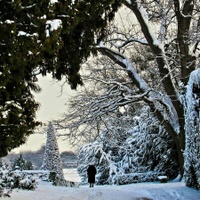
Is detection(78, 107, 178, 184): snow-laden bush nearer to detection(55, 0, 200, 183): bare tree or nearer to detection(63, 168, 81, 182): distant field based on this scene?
detection(63, 168, 81, 182): distant field

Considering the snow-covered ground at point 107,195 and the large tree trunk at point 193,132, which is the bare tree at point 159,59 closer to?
the large tree trunk at point 193,132

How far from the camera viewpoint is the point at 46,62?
6625 mm

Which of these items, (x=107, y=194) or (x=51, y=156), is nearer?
(x=107, y=194)

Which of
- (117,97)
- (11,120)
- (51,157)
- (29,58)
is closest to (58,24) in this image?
(29,58)

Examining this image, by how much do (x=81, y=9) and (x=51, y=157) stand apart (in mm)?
20593

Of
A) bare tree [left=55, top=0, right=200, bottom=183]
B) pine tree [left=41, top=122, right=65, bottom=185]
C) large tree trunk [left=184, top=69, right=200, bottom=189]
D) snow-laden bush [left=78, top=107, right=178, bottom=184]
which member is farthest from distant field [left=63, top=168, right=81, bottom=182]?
large tree trunk [left=184, top=69, right=200, bottom=189]

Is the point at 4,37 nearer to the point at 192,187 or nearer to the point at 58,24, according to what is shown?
the point at 58,24

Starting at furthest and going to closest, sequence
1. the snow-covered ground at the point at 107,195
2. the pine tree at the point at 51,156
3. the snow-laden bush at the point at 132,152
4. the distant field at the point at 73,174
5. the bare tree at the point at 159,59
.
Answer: the distant field at the point at 73,174, the pine tree at the point at 51,156, the snow-laden bush at the point at 132,152, the bare tree at the point at 159,59, the snow-covered ground at the point at 107,195

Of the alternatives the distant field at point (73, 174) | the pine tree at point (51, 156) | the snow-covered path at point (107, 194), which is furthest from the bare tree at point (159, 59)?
the distant field at point (73, 174)

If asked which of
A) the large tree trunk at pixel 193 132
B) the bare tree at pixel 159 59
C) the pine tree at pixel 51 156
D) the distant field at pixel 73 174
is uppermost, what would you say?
the bare tree at pixel 159 59

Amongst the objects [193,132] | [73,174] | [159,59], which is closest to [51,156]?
[73,174]

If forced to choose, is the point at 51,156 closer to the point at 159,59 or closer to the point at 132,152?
the point at 132,152

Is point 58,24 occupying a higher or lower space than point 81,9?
lower

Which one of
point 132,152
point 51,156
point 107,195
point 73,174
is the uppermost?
point 132,152
